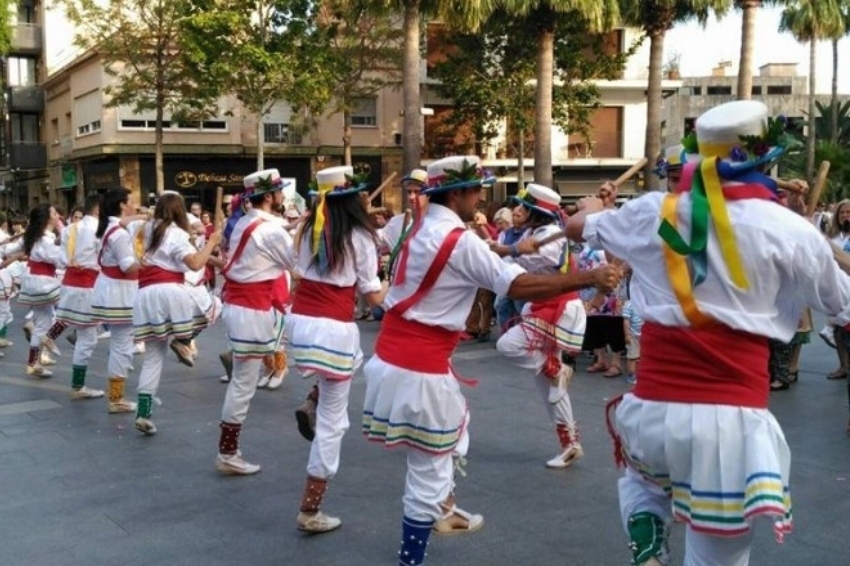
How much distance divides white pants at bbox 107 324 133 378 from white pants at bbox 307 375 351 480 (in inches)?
141

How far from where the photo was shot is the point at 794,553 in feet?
15.3

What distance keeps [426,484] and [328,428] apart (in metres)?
1.12

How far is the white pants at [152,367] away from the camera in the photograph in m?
7.31

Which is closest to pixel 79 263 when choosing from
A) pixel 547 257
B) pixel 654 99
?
pixel 547 257

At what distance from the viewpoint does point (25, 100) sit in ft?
139

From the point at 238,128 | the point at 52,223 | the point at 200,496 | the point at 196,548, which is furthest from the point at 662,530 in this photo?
the point at 238,128

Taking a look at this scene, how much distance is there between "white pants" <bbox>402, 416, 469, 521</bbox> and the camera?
13.5ft

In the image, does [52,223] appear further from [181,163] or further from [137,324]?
[181,163]

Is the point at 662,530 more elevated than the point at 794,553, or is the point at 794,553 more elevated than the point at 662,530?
the point at 662,530

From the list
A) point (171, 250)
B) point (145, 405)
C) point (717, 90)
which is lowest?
point (145, 405)

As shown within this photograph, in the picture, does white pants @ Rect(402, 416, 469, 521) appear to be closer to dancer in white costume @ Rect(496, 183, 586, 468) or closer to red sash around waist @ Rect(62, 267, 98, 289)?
dancer in white costume @ Rect(496, 183, 586, 468)

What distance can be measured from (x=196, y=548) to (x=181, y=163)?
31.0 m

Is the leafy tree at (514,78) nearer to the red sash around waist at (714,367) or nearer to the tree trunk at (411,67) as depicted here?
the tree trunk at (411,67)

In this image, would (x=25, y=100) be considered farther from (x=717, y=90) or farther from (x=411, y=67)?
(x=717, y=90)
